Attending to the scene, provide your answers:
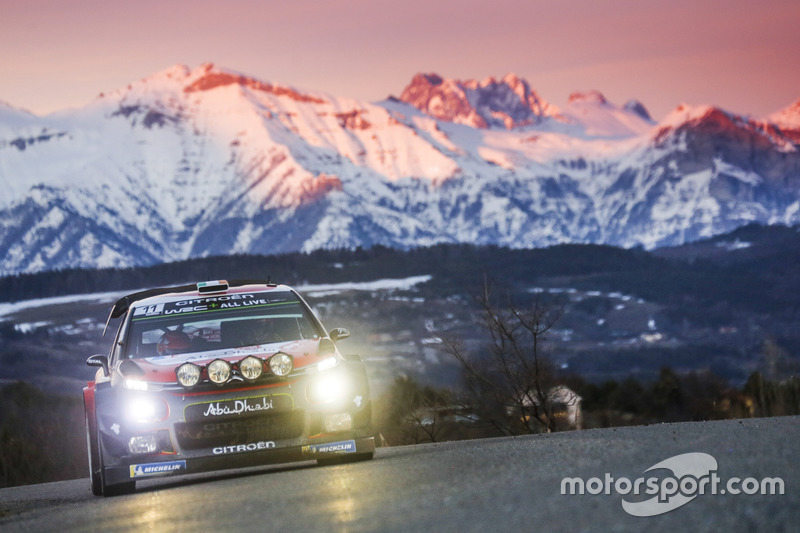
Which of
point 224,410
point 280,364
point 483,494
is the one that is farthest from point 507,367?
point 483,494

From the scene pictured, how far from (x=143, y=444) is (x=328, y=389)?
1.77 metres

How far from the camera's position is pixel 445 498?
9.66 meters

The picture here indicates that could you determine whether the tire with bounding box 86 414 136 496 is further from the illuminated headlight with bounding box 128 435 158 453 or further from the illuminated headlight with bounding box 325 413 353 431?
the illuminated headlight with bounding box 325 413 353 431

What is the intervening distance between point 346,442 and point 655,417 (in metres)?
90.8

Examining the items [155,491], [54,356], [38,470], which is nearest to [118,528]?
[155,491]

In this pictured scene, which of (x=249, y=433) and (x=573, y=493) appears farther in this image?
(x=249, y=433)

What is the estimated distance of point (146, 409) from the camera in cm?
1271

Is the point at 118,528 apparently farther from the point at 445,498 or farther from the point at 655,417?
the point at 655,417

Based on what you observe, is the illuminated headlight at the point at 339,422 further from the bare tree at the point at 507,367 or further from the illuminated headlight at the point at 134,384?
the bare tree at the point at 507,367

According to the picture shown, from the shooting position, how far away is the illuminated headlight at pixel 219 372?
1270 centimetres

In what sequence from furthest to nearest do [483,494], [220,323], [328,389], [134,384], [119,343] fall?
[220,323] < [119,343] < [328,389] < [134,384] < [483,494]

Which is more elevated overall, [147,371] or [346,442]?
[147,371]

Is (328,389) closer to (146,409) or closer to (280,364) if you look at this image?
(280,364)

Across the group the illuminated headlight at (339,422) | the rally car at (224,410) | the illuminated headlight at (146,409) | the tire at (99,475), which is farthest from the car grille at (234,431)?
the tire at (99,475)
